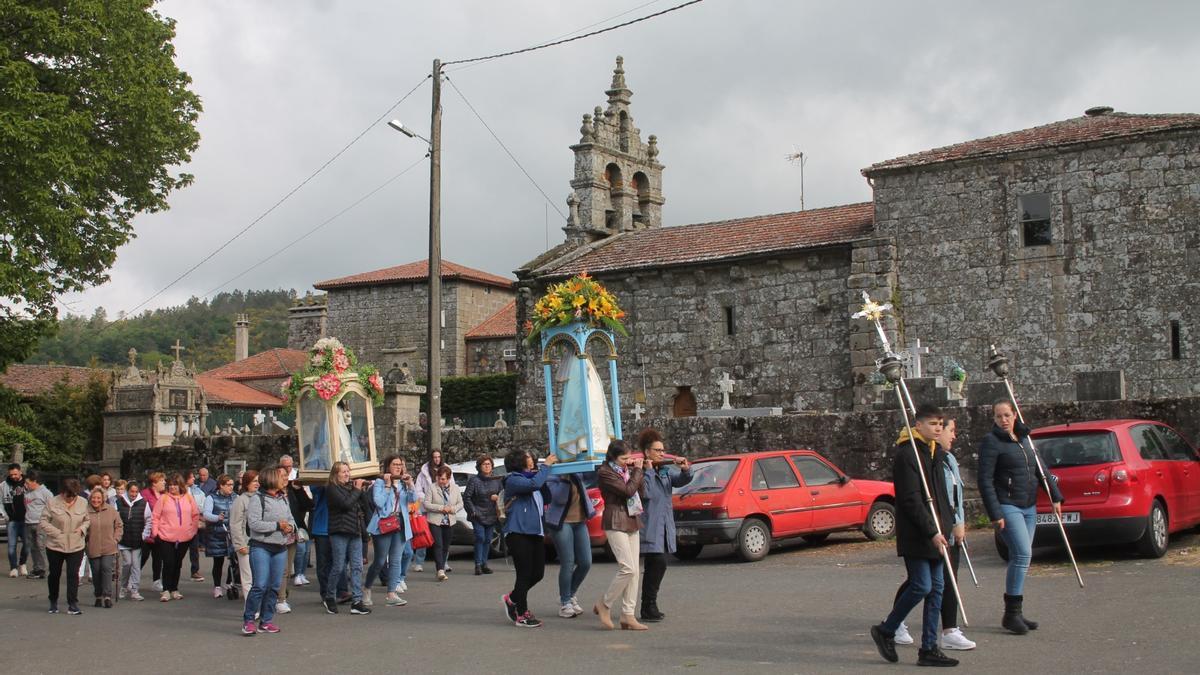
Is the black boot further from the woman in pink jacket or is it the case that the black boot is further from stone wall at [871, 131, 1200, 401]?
stone wall at [871, 131, 1200, 401]

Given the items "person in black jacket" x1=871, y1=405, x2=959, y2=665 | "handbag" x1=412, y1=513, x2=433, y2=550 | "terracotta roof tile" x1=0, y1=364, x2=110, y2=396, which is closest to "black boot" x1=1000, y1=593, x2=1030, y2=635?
"person in black jacket" x1=871, y1=405, x2=959, y2=665

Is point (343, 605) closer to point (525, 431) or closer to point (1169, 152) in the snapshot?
point (525, 431)

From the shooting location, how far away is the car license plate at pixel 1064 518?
40.9 feet

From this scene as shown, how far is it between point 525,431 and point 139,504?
951cm

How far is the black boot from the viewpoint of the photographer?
9156 millimetres

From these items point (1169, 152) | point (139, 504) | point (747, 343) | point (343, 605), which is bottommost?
point (343, 605)

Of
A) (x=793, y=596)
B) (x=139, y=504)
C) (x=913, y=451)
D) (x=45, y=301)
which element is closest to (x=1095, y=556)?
(x=793, y=596)

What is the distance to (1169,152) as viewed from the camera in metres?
23.2

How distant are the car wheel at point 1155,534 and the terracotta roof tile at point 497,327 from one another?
37.8 metres

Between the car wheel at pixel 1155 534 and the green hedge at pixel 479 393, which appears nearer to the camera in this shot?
the car wheel at pixel 1155 534

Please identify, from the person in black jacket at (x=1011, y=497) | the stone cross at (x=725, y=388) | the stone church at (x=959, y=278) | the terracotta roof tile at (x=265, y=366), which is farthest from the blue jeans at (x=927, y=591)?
the terracotta roof tile at (x=265, y=366)

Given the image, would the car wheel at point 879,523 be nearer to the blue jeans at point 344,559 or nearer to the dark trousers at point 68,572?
the blue jeans at point 344,559

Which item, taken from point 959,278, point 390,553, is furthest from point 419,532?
point 959,278

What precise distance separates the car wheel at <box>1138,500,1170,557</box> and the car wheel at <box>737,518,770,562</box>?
4.73 meters
